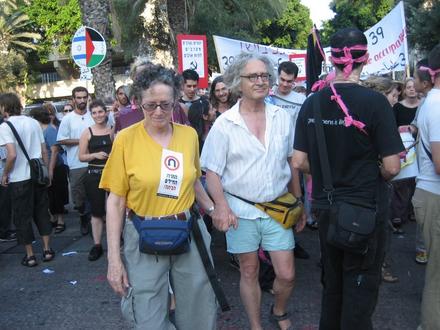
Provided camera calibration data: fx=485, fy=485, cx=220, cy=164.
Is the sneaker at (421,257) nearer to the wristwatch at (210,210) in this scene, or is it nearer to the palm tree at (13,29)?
the wristwatch at (210,210)

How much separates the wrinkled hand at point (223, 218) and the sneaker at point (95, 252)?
9.34ft

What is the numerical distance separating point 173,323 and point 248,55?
1.81 meters

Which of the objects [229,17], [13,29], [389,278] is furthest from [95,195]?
[13,29]

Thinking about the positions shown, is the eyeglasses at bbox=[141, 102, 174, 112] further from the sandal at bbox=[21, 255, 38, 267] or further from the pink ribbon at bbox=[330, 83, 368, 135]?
the sandal at bbox=[21, 255, 38, 267]

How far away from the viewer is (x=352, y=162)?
2.65m

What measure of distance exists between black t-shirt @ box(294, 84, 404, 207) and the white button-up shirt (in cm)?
51

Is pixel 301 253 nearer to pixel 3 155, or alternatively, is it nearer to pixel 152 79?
pixel 152 79

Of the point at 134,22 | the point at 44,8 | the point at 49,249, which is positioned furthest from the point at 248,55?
the point at 44,8

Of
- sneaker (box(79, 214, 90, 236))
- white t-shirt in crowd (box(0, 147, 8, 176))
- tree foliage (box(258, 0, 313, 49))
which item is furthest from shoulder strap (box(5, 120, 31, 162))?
tree foliage (box(258, 0, 313, 49))

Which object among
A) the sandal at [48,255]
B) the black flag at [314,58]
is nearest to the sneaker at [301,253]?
the black flag at [314,58]

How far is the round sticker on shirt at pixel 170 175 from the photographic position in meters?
2.60

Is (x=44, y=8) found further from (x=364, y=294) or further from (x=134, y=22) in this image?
(x=364, y=294)

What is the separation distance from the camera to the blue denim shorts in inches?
128

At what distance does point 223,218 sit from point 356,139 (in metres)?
1.01
